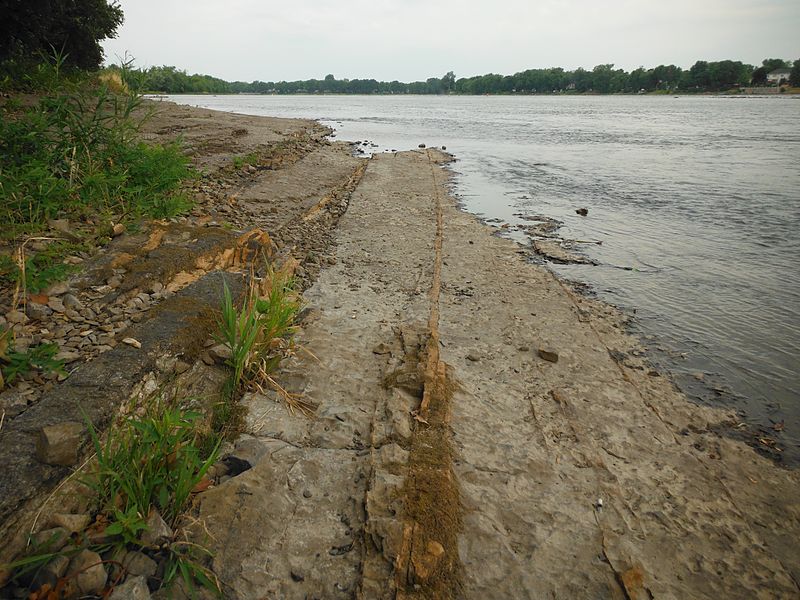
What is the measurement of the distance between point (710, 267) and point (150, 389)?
7505 mm

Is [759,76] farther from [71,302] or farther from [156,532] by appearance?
[156,532]

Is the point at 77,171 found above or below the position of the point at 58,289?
above

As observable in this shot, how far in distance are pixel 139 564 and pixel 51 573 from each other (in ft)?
0.99

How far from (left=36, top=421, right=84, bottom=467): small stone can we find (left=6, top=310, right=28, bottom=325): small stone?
114 centimetres

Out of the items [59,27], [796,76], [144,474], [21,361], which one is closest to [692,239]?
[144,474]

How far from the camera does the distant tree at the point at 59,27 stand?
388 inches

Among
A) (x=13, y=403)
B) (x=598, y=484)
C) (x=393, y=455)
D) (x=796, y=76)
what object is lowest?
(x=598, y=484)

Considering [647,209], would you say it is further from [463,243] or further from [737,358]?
[737,358]

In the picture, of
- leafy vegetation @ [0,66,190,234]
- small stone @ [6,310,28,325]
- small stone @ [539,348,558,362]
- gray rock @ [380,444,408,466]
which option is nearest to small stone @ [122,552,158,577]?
gray rock @ [380,444,408,466]

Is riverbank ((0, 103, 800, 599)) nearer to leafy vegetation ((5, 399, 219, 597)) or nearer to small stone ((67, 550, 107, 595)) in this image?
leafy vegetation ((5, 399, 219, 597))

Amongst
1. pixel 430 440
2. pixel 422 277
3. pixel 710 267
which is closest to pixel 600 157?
pixel 710 267

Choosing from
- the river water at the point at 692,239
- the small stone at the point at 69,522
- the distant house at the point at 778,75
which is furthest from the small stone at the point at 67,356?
the distant house at the point at 778,75

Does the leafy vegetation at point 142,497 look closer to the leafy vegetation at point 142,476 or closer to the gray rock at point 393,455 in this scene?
the leafy vegetation at point 142,476

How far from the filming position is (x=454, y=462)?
273 cm
